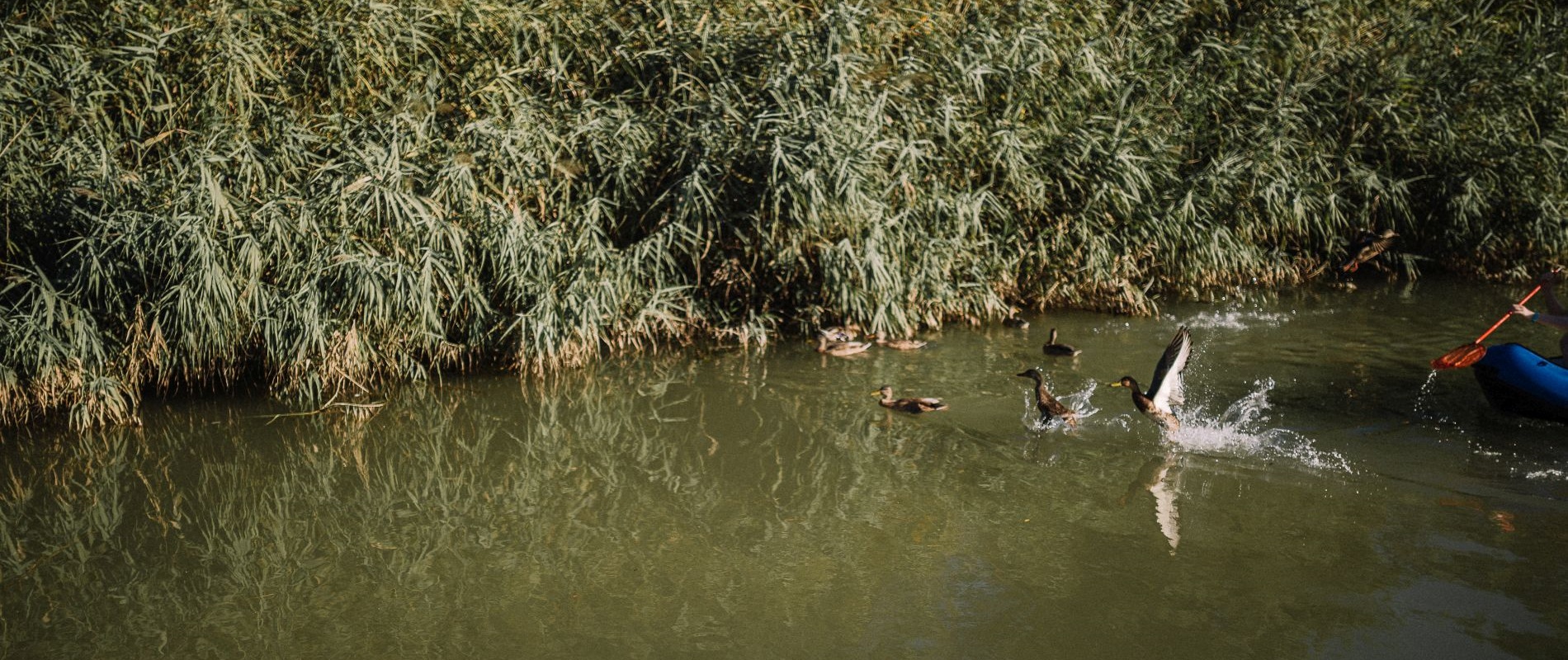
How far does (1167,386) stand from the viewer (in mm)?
6680

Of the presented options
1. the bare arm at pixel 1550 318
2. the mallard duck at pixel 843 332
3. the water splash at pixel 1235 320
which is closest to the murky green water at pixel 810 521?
the mallard duck at pixel 843 332

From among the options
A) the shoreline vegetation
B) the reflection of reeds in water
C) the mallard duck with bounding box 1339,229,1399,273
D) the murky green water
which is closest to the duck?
the shoreline vegetation

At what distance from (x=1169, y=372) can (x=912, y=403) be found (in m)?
1.45

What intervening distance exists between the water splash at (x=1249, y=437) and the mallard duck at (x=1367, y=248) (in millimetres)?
4606

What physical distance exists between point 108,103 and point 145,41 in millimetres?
475

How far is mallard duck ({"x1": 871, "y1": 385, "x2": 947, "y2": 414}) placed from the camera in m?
7.15

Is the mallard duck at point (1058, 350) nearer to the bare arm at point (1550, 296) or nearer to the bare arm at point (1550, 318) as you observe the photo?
the bare arm at point (1550, 318)

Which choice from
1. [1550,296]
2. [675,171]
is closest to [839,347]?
[675,171]

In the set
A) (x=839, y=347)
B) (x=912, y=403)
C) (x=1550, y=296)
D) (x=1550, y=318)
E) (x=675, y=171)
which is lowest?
(x=912, y=403)

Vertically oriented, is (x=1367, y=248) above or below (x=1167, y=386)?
above

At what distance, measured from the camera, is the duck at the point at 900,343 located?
8.74 meters

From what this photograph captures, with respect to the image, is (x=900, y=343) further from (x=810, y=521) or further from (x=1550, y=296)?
(x=1550, y=296)

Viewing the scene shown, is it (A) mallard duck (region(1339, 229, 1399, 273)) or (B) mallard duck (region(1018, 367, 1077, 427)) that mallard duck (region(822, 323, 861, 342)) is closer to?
(B) mallard duck (region(1018, 367, 1077, 427))

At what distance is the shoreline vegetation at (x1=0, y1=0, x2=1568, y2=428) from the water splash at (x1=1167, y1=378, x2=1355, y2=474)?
246cm
